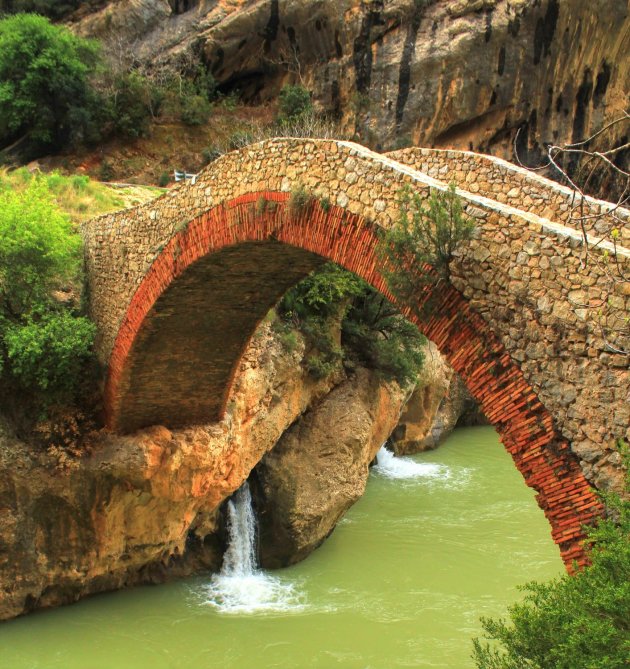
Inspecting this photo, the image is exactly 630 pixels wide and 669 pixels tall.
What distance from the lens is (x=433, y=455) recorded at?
17.0 m

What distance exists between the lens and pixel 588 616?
330cm

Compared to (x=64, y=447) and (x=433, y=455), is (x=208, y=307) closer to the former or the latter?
(x=64, y=447)

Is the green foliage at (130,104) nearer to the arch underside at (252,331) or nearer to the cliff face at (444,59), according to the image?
the cliff face at (444,59)

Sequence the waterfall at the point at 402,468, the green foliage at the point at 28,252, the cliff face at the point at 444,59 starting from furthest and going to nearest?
the cliff face at the point at 444,59, the waterfall at the point at 402,468, the green foliage at the point at 28,252

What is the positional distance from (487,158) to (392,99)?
15.5 meters

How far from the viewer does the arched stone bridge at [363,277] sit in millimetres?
4020

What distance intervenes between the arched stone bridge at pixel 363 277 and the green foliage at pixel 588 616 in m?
0.43

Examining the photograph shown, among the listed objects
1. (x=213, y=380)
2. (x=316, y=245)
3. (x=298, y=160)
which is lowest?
(x=213, y=380)

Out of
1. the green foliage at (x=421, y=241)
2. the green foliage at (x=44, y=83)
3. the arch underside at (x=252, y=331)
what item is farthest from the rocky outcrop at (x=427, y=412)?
the green foliage at (x=44, y=83)

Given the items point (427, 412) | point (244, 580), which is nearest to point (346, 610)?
point (244, 580)

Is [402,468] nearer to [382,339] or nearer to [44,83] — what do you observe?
[382,339]

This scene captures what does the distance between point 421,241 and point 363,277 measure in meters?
0.87

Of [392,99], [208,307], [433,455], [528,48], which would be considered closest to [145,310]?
[208,307]

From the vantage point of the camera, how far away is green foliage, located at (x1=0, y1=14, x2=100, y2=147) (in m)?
21.1
